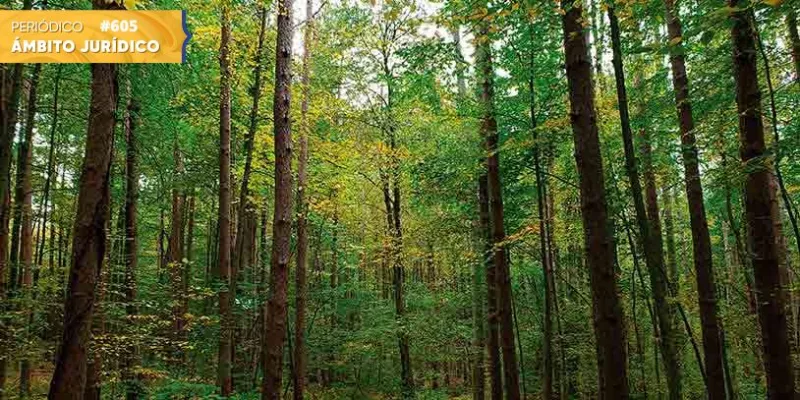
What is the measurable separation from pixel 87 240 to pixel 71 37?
11.3 ft

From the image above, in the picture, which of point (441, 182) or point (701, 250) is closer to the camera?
point (701, 250)

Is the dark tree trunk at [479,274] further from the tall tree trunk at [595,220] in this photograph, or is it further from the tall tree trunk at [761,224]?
the tall tree trunk at [761,224]

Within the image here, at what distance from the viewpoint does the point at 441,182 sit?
10617 millimetres

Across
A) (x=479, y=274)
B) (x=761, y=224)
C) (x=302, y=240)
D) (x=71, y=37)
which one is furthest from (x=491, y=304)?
(x=71, y=37)

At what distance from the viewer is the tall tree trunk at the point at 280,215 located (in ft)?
22.5

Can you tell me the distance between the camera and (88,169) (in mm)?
3809

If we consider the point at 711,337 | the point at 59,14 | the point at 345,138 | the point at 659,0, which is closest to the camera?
the point at 659,0

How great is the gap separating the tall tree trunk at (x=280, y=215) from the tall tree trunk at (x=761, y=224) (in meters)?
5.58

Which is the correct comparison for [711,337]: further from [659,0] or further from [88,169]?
[88,169]

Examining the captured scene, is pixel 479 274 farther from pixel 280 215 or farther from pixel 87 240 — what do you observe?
A: pixel 87 240

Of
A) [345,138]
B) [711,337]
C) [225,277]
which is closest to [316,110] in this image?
[345,138]

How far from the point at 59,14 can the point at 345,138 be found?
1010 centimetres

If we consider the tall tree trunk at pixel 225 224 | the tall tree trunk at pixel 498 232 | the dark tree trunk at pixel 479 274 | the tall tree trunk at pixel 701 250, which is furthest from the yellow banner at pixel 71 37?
the tall tree trunk at pixel 701 250

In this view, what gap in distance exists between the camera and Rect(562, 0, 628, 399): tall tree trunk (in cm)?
368
